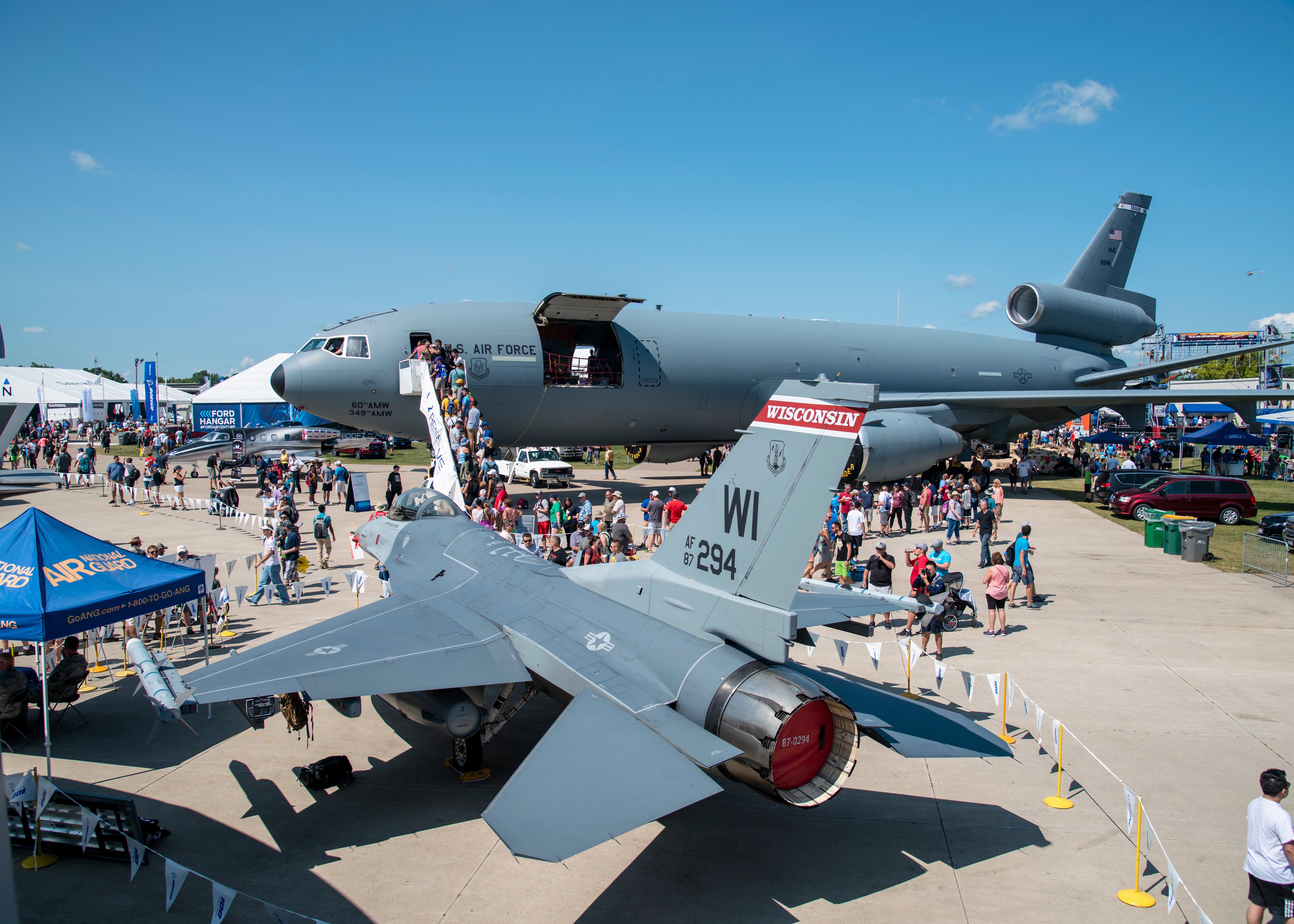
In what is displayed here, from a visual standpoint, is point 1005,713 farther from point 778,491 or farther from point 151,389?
point 151,389

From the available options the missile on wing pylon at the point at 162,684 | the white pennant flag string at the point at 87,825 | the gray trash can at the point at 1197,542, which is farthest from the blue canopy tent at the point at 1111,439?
the white pennant flag string at the point at 87,825

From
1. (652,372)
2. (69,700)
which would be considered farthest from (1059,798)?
(652,372)

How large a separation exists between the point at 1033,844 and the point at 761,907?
2771 mm

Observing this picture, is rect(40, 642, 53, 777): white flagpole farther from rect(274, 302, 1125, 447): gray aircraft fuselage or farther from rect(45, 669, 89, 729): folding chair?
rect(274, 302, 1125, 447): gray aircraft fuselage

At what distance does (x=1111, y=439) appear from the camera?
114 feet

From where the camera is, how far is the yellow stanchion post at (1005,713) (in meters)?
9.09

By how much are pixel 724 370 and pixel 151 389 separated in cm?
3890

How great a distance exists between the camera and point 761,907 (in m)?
6.12

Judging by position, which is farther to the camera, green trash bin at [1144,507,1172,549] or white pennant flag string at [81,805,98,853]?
green trash bin at [1144,507,1172,549]

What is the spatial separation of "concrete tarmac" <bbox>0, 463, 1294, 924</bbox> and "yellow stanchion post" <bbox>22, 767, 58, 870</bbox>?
0.07 m

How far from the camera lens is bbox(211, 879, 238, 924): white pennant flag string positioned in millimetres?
5527

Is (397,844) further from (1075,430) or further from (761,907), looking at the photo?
(1075,430)

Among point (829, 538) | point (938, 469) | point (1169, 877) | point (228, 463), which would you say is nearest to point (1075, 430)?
point (938, 469)

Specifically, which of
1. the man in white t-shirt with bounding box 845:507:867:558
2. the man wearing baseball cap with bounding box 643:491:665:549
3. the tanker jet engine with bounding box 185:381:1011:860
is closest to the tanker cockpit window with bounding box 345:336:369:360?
the man wearing baseball cap with bounding box 643:491:665:549
